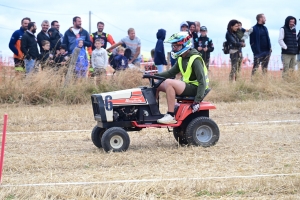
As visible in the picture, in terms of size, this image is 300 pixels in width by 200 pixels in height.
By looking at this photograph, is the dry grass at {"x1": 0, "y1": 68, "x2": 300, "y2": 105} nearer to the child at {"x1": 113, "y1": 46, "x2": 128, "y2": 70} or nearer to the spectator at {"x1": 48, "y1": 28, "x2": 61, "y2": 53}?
the child at {"x1": 113, "y1": 46, "x2": 128, "y2": 70}

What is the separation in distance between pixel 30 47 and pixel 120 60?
2.41 m

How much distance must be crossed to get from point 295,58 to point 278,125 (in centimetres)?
613

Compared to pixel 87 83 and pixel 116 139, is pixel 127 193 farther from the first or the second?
pixel 87 83

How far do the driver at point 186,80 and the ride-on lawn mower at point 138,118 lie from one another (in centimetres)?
11

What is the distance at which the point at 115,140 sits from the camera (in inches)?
356

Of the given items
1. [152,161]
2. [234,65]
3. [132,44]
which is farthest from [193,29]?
[152,161]

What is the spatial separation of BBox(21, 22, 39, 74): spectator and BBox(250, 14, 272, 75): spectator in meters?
5.71

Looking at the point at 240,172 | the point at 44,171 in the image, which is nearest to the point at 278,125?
the point at 240,172

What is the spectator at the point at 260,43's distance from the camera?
54.4 ft

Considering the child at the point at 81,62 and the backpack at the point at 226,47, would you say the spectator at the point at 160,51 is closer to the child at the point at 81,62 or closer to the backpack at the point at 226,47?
the backpack at the point at 226,47

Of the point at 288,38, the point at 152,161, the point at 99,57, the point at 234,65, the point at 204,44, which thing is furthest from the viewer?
the point at 288,38

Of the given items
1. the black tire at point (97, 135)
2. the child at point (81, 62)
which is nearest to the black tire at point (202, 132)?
the black tire at point (97, 135)

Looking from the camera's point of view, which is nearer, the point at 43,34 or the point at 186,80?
the point at 186,80

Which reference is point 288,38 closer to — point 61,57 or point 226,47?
point 226,47
